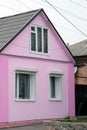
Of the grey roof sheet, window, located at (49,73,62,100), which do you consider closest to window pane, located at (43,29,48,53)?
the grey roof sheet

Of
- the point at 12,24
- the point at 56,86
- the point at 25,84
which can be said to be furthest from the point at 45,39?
the point at 25,84

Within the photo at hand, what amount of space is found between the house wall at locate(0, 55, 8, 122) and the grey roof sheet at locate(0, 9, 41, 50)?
877mm

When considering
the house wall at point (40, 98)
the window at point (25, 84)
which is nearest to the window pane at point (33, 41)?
the house wall at point (40, 98)

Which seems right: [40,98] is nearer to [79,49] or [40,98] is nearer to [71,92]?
[71,92]

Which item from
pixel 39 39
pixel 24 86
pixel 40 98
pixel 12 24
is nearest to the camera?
pixel 24 86

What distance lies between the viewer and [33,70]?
24000 millimetres

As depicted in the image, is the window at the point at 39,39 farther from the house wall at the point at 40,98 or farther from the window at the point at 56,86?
the window at the point at 56,86

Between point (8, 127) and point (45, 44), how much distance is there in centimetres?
593

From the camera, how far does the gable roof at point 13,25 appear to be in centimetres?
2277

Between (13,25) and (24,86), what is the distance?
3.35 metres

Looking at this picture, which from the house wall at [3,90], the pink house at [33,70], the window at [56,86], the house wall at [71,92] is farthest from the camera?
the house wall at [71,92]

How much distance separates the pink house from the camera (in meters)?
22.4

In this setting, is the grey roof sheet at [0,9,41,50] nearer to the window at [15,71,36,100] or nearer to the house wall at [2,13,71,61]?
the house wall at [2,13,71,61]

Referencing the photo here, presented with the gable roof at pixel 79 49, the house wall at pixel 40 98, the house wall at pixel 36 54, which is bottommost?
the house wall at pixel 40 98
